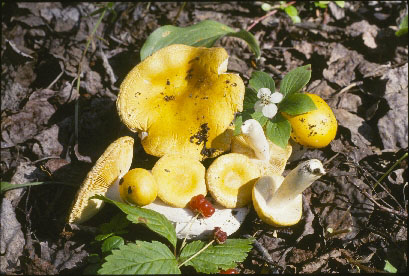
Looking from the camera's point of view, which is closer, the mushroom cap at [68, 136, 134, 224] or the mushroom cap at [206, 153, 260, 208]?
the mushroom cap at [68, 136, 134, 224]

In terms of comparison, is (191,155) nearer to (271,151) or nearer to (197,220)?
(197,220)

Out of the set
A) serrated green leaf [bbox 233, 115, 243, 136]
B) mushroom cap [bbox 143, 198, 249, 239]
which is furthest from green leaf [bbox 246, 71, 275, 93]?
mushroom cap [bbox 143, 198, 249, 239]

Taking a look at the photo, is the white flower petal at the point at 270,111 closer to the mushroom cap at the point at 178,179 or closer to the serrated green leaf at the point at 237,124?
the serrated green leaf at the point at 237,124

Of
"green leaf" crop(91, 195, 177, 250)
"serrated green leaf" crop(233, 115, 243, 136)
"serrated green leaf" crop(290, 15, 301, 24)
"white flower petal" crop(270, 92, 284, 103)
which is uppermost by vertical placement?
"serrated green leaf" crop(290, 15, 301, 24)

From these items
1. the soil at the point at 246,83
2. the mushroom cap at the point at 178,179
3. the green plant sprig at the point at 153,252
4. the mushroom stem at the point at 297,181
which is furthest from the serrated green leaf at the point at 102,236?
the mushroom stem at the point at 297,181

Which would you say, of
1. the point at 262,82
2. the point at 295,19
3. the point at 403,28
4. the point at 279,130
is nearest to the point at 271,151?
the point at 279,130

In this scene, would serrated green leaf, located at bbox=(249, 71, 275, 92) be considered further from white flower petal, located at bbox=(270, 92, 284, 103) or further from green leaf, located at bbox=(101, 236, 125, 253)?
green leaf, located at bbox=(101, 236, 125, 253)
